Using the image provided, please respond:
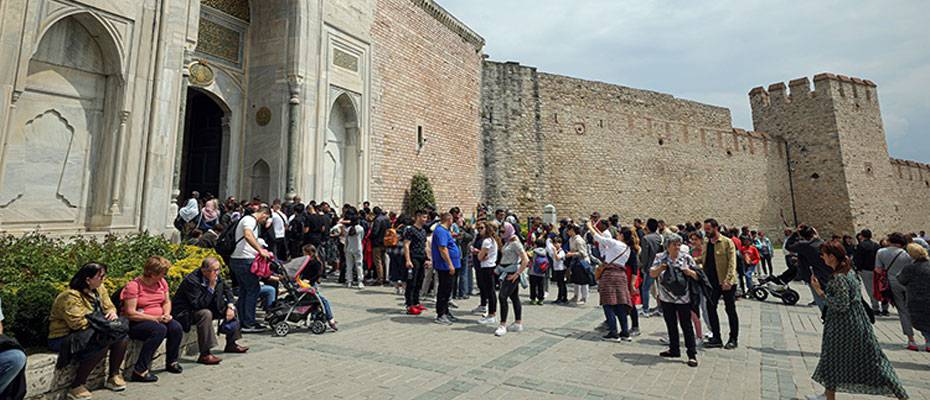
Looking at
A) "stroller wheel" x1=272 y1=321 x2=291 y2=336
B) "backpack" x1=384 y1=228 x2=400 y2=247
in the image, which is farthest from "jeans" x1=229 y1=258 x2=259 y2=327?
"backpack" x1=384 y1=228 x2=400 y2=247

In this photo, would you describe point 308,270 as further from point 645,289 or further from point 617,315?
point 645,289

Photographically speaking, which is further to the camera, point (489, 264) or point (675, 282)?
point (489, 264)

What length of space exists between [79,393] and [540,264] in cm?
628

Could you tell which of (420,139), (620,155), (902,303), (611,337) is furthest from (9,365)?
(620,155)

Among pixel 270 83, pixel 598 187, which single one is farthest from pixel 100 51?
pixel 598 187

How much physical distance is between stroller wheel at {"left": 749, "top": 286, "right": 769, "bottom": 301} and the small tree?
32.1 feet

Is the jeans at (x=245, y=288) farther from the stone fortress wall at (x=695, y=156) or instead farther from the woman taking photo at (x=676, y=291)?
the stone fortress wall at (x=695, y=156)

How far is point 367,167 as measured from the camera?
13594mm

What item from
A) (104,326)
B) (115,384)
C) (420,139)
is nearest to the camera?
(104,326)

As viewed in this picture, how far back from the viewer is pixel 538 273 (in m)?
7.96

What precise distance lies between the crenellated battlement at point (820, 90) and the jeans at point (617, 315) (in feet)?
101

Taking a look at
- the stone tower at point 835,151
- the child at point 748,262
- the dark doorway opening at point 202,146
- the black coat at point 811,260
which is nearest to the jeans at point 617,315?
the black coat at point 811,260

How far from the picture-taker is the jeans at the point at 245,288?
514 cm

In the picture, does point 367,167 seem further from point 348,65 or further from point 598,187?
point 598,187
